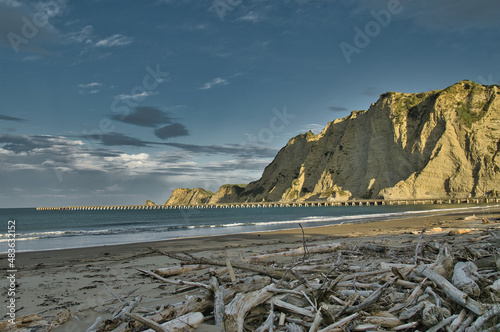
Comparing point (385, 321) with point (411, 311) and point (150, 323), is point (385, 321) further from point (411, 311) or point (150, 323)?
point (150, 323)

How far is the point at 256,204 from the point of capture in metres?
134

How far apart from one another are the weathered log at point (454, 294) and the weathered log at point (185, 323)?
8.26 ft

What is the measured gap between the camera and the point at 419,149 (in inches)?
2963

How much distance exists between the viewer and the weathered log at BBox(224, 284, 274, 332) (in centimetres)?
329

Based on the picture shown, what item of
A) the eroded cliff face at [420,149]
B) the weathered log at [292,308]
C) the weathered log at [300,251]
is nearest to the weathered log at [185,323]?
the weathered log at [292,308]

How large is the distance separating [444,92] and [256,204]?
251ft

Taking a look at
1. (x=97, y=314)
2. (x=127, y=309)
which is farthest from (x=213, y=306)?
(x=97, y=314)

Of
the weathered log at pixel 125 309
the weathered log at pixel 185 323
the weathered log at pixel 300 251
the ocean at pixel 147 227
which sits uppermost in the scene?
the weathered log at pixel 185 323

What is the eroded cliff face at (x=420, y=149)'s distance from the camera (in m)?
70.9

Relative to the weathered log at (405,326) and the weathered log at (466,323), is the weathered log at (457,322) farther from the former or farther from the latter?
the weathered log at (405,326)

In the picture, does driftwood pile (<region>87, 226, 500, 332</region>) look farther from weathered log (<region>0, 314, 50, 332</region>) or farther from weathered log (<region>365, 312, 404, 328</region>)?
weathered log (<region>0, 314, 50, 332</region>)

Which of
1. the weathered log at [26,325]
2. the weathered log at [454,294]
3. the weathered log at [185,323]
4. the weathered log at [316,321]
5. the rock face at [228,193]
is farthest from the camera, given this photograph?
the rock face at [228,193]

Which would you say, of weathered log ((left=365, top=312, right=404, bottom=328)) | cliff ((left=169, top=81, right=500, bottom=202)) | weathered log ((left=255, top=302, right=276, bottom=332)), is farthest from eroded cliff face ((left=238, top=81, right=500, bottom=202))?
weathered log ((left=255, top=302, right=276, bottom=332))

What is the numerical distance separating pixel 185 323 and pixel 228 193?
175 metres
